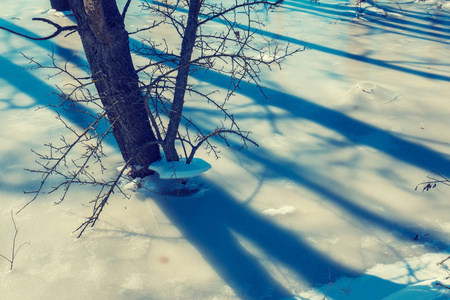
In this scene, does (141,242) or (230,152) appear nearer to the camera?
(141,242)

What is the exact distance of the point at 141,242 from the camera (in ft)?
12.1

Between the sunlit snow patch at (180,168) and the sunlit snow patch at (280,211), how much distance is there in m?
0.82

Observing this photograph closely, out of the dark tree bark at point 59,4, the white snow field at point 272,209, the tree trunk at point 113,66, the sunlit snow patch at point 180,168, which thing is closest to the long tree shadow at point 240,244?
the white snow field at point 272,209

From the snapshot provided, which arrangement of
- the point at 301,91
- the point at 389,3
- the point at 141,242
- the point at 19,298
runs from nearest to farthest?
the point at 19,298
the point at 141,242
the point at 301,91
the point at 389,3

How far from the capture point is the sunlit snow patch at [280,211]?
404 cm

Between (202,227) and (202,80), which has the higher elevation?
(202,80)

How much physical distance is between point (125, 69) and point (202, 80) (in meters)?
3.38

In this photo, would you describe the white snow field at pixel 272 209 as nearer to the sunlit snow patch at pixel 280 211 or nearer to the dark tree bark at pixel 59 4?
the sunlit snow patch at pixel 280 211

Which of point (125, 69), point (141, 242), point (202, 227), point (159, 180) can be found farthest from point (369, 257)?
point (125, 69)

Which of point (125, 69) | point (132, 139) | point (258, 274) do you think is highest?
point (125, 69)

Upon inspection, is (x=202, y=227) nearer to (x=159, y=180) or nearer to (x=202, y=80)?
(x=159, y=180)

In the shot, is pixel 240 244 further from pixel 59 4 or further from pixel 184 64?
pixel 59 4

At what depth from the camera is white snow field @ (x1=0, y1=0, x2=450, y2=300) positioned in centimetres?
328

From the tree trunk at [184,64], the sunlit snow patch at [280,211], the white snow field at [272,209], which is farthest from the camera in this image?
the sunlit snow patch at [280,211]
